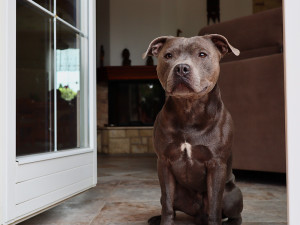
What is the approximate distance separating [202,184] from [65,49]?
1049mm

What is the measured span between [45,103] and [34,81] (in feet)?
0.40

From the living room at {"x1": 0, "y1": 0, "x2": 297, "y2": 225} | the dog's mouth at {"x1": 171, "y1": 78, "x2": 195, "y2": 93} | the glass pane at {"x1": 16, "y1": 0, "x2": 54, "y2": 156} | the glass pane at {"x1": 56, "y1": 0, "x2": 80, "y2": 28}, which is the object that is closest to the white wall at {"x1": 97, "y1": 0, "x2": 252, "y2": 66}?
the living room at {"x1": 0, "y1": 0, "x2": 297, "y2": 225}

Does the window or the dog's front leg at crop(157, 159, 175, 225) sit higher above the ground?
the window

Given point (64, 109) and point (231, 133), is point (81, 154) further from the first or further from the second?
point (231, 133)

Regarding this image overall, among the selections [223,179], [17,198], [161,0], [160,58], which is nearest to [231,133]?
[223,179]

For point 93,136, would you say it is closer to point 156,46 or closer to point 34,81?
point 34,81

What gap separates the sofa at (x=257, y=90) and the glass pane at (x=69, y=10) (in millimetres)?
1188

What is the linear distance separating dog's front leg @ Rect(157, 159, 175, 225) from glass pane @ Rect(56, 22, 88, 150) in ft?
2.13

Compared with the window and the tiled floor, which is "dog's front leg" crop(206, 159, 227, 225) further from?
the window

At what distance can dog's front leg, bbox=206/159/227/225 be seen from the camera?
1.23m

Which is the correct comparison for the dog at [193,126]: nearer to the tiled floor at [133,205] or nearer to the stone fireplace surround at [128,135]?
the tiled floor at [133,205]

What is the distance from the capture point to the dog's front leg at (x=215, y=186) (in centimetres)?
123

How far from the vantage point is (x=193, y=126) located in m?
1.24

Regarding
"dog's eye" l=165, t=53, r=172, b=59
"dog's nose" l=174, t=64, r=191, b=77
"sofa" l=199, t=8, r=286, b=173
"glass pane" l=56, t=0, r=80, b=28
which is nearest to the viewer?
"dog's nose" l=174, t=64, r=191, b=77
